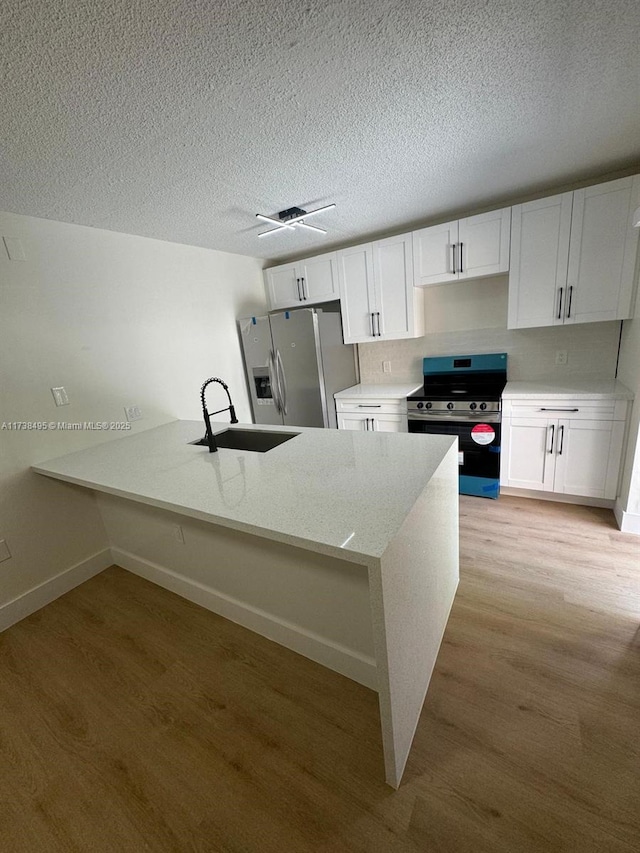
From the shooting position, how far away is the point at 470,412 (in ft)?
9.18

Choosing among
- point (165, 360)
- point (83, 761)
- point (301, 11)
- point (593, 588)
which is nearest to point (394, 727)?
point (83, 761)

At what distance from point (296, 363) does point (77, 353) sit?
1651 mm

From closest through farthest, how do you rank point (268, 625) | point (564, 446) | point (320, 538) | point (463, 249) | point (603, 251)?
point (320, 538)
point (268, 625)
point (603, 251)
point (564, 446)
point (463, 249)

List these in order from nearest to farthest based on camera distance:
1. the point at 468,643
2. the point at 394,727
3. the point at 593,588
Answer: the point at 394,727, the point at 468,643, the point at 593,588

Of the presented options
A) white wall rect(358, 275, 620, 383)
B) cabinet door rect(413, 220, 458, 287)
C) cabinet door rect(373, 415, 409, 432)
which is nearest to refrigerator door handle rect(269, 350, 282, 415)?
cabinet door rect(373, 415, 409, 432)

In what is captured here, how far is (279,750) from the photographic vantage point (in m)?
1.31

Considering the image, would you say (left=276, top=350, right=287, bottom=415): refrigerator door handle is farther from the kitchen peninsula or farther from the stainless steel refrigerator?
the kitchen peninsula

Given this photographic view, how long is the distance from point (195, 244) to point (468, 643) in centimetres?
333

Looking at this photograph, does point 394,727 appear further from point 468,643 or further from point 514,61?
point 514,61

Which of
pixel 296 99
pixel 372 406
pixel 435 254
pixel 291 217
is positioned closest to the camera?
pixel 296 99

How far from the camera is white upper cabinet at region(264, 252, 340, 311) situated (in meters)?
3.29

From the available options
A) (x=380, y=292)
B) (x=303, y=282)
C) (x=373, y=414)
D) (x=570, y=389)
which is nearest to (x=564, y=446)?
(x=570, y=389)

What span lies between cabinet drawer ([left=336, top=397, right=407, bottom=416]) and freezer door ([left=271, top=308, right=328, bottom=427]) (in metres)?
0.22

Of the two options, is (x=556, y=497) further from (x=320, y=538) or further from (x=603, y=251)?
(x=320, y=538)
